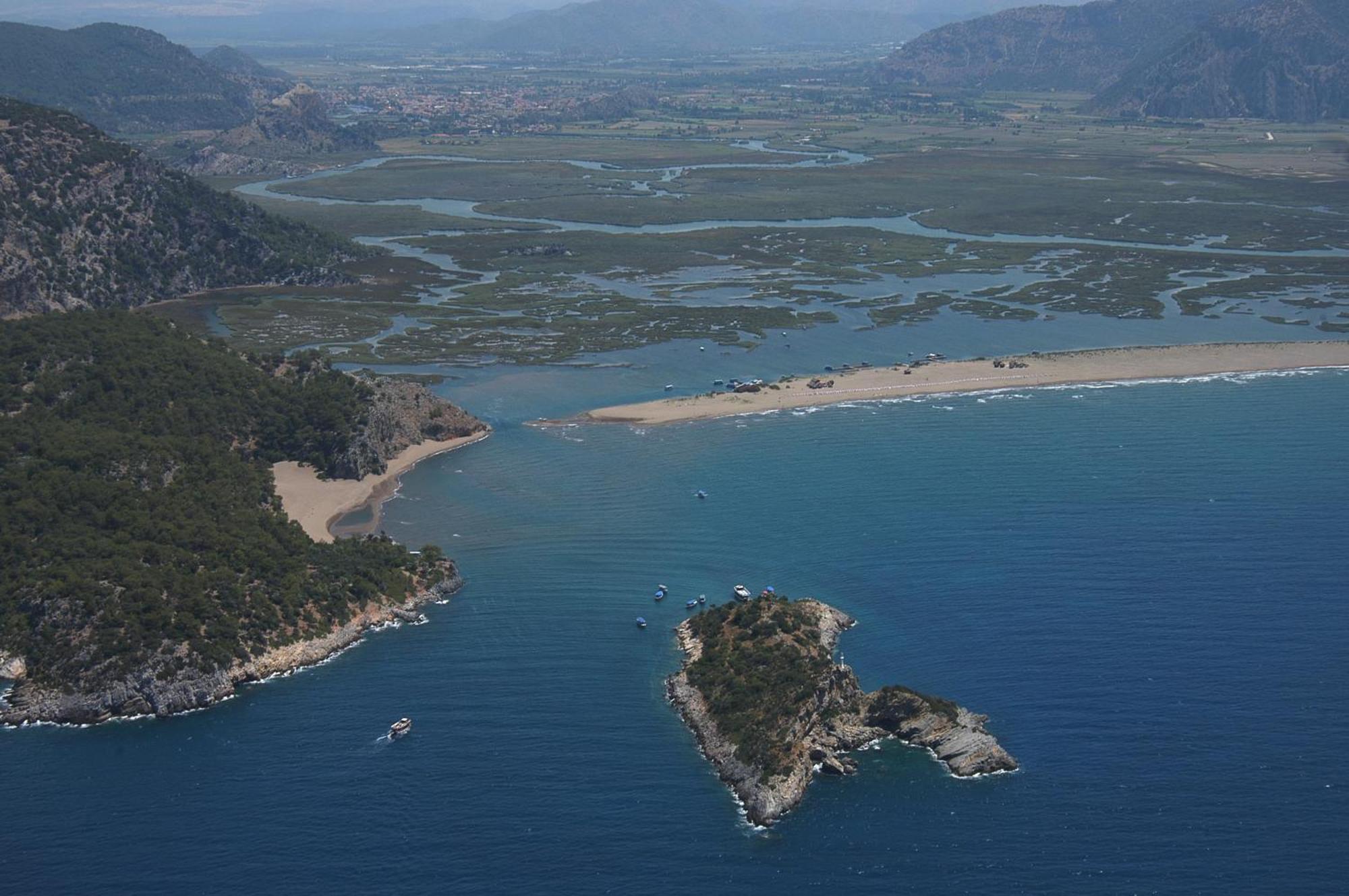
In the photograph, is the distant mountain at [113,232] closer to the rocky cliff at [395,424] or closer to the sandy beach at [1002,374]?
the rocky cliff at [395,424]

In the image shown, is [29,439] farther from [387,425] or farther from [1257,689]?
[1257,689]

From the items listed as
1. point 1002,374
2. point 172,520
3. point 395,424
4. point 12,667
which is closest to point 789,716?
point 12,667

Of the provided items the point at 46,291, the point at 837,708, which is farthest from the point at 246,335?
the point at 837,708

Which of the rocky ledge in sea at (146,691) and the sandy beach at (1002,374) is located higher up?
the sandy beach at (1002,374)

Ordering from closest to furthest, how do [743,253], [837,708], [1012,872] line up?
[1012,872]
[837,708]
[743,253]

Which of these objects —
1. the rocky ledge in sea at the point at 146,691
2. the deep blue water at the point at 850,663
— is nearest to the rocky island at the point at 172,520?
the rocky ledge in sea at the point at 146,691

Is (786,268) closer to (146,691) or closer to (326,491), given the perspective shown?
(326,491)
